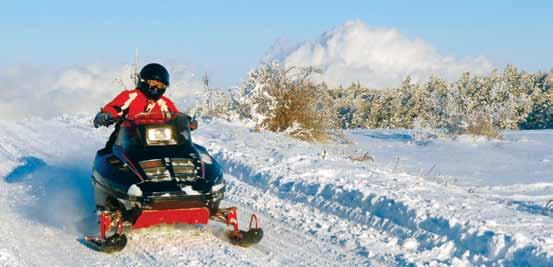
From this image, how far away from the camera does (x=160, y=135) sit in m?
8.12

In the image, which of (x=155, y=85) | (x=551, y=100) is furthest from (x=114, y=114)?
(x=551, y=100)

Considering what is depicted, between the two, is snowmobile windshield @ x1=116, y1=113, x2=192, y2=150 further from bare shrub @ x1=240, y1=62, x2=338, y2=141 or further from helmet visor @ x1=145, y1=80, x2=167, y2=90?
bare shrub @ x1=240, y1=62, x2=338, y2=141

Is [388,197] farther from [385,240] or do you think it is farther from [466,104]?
[466,104]

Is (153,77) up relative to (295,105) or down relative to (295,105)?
up

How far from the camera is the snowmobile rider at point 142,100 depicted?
857cm

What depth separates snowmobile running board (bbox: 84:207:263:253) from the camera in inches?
289

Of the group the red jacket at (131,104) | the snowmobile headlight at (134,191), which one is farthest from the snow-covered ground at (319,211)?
the red jacket at (131,104)

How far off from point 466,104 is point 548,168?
8.26m

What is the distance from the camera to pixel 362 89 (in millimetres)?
48094

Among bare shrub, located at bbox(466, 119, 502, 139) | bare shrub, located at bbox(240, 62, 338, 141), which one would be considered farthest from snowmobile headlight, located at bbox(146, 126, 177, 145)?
bare shrub, located at bbox(466, 119, 502, 139)

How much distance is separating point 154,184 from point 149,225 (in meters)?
0.46

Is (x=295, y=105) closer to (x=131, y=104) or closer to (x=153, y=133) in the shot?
(x=131, y=104)

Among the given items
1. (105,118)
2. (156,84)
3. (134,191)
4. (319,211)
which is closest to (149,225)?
(134,191)

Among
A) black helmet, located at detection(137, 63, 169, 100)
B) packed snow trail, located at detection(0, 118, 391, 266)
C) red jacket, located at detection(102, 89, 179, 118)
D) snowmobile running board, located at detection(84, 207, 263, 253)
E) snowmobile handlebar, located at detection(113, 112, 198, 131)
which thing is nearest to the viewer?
packed snow trail, located at detection(0, 118, 391, 266)
